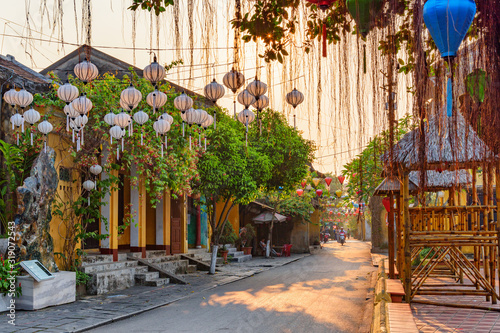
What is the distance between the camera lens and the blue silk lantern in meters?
2.78

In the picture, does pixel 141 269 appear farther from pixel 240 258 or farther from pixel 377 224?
pixel 377 224

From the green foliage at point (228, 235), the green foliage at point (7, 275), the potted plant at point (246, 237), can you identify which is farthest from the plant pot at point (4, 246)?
the potted plant at point (246, 237)

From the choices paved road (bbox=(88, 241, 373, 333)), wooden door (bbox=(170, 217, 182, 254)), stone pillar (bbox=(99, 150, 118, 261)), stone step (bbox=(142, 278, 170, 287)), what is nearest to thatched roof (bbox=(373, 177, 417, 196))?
paved road (bbox=(88, 241, 373, 333))

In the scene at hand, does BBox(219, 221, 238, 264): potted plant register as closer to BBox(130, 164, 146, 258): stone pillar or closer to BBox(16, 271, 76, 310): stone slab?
BBox(130, 164, 146, 258): stone pillar

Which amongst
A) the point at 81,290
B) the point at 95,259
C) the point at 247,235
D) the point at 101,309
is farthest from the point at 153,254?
the point at 247,235

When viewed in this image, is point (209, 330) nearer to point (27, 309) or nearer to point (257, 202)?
point (27, 309)

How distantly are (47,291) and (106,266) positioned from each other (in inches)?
127

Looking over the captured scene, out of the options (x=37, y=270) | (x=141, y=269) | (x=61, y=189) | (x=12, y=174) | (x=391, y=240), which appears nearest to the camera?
(x=37, y=270)

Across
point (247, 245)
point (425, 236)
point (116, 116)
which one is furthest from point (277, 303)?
point (247, 245)

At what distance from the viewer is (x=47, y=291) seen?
9.98 meters

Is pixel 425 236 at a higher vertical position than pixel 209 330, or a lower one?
higher

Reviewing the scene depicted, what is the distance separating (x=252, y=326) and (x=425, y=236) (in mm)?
3225

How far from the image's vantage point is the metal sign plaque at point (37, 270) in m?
9.54

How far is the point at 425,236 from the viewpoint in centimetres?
732
